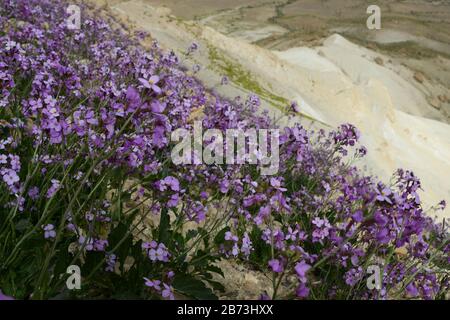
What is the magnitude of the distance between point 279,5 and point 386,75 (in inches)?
2366

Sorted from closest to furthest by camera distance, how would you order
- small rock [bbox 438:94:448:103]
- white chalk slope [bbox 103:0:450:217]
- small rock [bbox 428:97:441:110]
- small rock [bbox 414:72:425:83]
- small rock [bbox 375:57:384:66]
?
white chalk slope [bbox 103:0:450:217] → small rock [bbox 428:97:441:110] → small rock [bbox 438:94:448:103] → small rock [bbox 375:57:384:66] → small rock [bbox 414:72:425:83]

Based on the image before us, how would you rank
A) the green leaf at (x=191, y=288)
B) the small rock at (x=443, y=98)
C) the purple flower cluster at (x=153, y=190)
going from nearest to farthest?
the purple flower cluster at (x=153, y=190), the green leaf at (x=191, y=288), the small rock at (x=443, y=98)

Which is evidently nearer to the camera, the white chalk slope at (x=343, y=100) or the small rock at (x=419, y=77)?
the white chalk slope at (x=343, y=100)

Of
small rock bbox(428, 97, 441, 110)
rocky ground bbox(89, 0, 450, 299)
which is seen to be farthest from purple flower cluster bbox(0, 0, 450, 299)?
small rock bbox(428, 97, 441, 110)

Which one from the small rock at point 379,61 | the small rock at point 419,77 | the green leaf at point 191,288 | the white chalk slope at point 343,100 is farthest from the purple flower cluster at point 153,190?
the small rock at point 419,77

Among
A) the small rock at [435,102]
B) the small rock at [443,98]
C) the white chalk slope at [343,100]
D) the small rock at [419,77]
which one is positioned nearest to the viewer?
the white chalk slope at [343,100]

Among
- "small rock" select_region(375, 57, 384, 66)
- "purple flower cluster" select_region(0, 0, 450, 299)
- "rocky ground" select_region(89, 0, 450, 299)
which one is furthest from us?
"small rock" select_region(375, 57, 384, 66)

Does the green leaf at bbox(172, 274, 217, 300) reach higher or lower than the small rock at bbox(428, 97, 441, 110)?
higher

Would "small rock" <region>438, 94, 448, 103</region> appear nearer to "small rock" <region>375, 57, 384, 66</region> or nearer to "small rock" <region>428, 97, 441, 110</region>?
"small rock" <region>428, 97, 441, 110</region>

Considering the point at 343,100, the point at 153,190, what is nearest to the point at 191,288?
the point at 153,190

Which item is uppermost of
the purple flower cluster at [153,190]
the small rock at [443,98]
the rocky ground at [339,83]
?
the purple flower cluster at [153,190]

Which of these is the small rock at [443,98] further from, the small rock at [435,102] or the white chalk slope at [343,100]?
the white chalk slope at [343,100]
